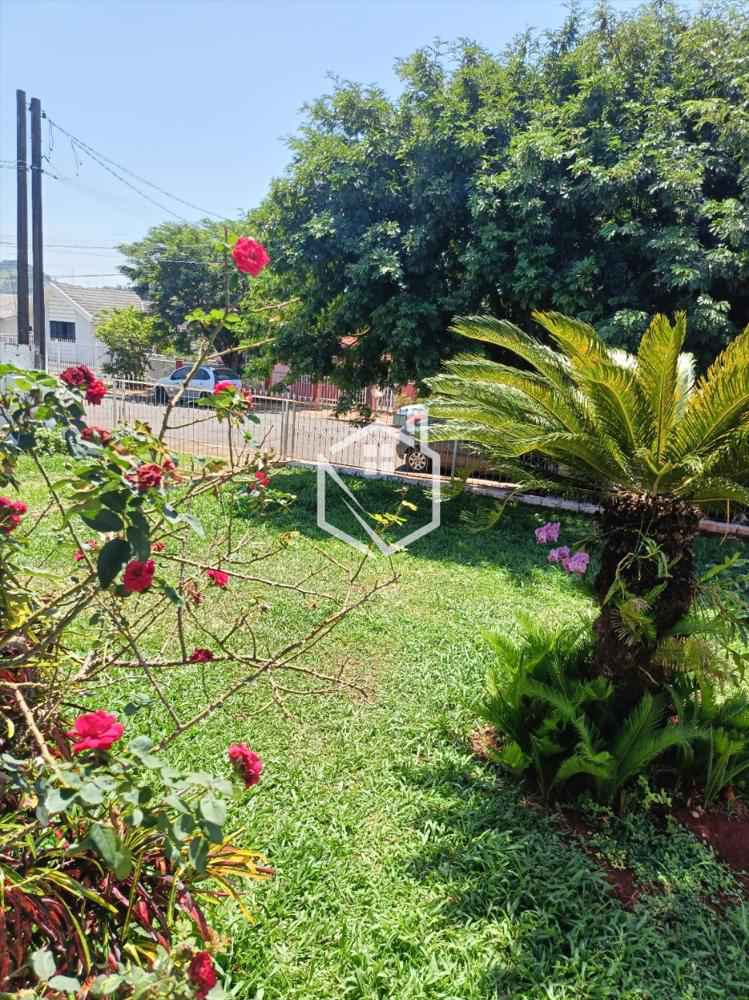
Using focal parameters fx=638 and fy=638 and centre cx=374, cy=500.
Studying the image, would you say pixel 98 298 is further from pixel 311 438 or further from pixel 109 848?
pixel 109 848

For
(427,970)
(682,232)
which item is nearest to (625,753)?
(427,970)

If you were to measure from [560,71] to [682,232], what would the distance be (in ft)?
11.1

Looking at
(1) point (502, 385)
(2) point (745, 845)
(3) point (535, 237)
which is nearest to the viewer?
(2) point (745, 845)

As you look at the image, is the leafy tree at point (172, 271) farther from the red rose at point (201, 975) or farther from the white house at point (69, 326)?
the red rose at point (201, 975)

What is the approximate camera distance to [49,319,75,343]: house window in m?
31.0

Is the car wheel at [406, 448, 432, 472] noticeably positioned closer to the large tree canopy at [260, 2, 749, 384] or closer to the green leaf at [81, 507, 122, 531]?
the large tree canopy at [260, 2, 749, 384]

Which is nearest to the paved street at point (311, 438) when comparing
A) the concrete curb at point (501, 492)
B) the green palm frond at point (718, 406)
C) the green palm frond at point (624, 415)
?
the concrete curb at point (501, 492)

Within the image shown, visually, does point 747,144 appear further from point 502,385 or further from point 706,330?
point 502,385

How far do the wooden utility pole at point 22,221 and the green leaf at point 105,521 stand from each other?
1410 cm

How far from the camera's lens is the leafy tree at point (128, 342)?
23.6 metres

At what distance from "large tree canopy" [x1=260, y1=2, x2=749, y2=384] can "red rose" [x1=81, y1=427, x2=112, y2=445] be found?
697 cm

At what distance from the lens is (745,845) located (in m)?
3.33

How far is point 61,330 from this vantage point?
31141mm

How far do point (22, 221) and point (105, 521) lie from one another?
14.2 meters
